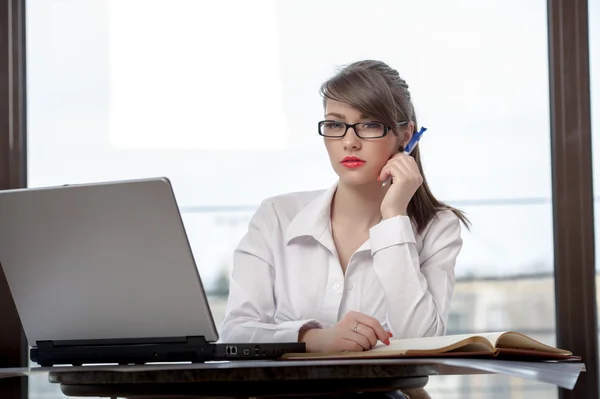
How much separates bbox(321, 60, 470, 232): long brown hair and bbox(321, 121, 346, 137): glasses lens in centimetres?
6

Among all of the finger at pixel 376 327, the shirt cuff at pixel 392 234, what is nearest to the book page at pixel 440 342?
the finger at pixel 376 327

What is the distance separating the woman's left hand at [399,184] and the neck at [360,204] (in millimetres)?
118

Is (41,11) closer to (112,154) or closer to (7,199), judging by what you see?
(112,154)

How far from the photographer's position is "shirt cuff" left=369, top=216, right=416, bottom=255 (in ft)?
6.00

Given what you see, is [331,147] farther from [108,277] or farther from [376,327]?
[108,277]

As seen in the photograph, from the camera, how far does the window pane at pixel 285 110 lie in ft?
8.07

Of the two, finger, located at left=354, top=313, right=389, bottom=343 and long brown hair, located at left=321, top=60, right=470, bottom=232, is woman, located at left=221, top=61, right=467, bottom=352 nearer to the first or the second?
long brown hair, located at left=321, top=60, right=470, bottom=232

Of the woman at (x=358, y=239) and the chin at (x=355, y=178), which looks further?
the chin at (x=355, y=178)

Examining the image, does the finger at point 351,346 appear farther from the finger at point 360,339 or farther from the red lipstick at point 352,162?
the red lipstick at point 352,162

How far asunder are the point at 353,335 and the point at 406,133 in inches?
30.8

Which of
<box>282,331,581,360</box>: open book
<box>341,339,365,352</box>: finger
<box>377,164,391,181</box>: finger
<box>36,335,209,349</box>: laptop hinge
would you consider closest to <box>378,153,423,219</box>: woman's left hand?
<box>377,164,391,181</box>: finger

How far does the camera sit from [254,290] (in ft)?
6.58

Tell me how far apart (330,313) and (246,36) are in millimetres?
990

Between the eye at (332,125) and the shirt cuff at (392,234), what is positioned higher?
the eye at (332,125)
